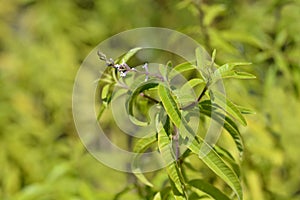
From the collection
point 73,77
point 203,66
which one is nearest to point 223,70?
point 203,66

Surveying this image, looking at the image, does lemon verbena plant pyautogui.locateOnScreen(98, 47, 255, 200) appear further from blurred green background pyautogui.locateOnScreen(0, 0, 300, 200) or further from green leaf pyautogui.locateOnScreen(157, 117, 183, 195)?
blurred green background pyautogui.locateOnScreen(0, 0, 300, 200)

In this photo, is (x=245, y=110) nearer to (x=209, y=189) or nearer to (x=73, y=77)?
(x=209, y=189)

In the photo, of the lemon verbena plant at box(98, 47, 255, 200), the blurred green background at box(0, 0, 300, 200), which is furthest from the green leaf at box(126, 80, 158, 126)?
the blurred green background at box(0, 0, 300, 200)

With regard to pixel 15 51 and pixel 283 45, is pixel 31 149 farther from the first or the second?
pixel 283 45

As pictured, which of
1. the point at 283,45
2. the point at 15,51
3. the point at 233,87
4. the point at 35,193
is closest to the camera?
the point at 233,87

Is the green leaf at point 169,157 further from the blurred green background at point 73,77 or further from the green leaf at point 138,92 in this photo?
the blurred green background at point 73,77

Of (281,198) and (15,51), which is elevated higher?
(15,51)

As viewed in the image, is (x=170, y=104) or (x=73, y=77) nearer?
(x=170, y=104)

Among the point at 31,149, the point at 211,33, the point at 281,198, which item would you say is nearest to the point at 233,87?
the point at 211,33
